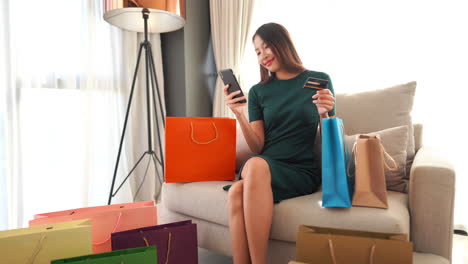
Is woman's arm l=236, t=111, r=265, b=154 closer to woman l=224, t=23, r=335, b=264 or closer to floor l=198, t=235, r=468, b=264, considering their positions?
woman l=224, t=23, r=335, b=264

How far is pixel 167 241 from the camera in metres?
1.17

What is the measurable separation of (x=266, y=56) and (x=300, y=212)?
30.5 inches

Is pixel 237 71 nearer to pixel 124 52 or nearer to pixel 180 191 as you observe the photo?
pixel 124 52

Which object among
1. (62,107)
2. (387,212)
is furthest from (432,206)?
(62,107)

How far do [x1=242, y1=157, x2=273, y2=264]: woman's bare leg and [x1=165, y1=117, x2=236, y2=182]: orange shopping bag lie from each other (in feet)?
1.20

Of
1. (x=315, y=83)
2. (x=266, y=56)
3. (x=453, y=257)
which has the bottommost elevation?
(x=453, y=257)

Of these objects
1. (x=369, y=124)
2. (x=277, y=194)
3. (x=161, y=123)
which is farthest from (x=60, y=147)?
(x=369, y=124)

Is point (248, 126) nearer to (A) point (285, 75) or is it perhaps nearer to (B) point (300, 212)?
(A) point (285, 75)


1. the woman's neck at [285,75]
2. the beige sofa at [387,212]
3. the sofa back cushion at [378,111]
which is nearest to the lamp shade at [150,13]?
the woman's neck at [285,75]

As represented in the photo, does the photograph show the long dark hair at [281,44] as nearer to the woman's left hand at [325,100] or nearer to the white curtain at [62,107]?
the woman's left hand at [325,100]

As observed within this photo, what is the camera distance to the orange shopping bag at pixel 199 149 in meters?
1.47

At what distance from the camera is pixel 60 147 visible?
2.12m

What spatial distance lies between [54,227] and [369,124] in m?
1.45

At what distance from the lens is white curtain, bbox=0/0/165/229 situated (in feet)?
6.20
